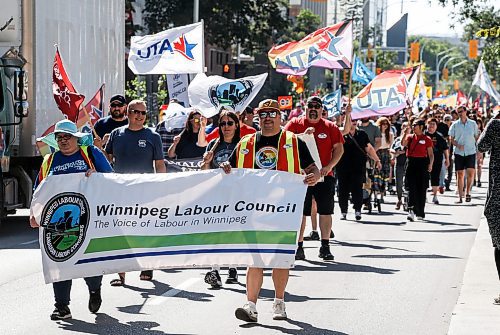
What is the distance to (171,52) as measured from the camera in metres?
19.7

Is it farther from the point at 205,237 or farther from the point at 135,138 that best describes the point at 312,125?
the point at 205,237

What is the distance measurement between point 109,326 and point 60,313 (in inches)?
18.1

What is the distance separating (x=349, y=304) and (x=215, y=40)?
51118 millimetres

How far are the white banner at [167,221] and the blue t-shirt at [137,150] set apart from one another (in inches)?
78.8

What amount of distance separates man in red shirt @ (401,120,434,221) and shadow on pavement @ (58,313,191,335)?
10.9 metres

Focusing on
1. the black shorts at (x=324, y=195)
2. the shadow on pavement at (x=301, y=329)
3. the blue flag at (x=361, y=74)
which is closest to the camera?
the shadow on pavement at (x=301, y=329)

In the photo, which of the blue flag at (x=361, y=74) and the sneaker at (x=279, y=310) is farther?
the blue flag at (x=361, y=74)

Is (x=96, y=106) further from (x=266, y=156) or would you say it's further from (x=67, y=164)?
(x=266, y=156)

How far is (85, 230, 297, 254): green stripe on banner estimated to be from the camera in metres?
9.58

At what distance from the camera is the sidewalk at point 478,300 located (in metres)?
9.16

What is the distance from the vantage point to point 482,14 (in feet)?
115

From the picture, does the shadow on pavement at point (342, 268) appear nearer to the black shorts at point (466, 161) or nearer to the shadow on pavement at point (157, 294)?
the shadow on pavement at point (157, 294)

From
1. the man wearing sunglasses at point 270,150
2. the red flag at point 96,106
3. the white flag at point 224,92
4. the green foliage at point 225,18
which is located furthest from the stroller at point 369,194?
the green foliage at point 225,18

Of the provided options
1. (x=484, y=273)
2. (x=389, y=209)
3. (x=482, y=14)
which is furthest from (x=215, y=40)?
(x=484, y=273)
